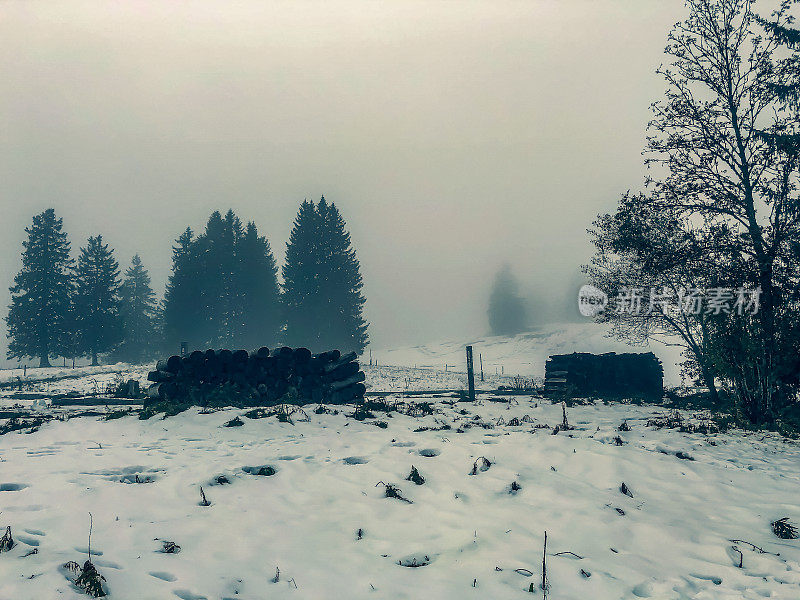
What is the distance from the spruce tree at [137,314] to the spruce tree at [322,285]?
19.6 m

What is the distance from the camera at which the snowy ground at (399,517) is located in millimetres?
3340

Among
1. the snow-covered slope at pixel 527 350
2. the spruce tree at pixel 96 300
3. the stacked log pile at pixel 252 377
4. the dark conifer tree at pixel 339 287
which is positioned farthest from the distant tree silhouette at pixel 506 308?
the stacked log pile at pixel 252 377

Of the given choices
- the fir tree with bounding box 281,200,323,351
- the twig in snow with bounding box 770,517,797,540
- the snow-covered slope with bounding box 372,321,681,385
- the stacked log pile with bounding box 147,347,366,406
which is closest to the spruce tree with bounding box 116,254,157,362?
the fir tree with bounding box 281,200,323,351

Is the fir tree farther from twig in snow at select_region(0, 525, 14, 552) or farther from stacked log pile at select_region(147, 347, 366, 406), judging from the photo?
twig in snow at select_region(0, 525, 14, 552)

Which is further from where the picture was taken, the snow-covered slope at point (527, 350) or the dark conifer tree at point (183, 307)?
the snow-covered slope at point (527, 350)

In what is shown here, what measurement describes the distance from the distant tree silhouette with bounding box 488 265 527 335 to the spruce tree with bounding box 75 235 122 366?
64.1 metres

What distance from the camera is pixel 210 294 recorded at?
46.7 metres

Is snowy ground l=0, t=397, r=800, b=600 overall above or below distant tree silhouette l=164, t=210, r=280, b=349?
below

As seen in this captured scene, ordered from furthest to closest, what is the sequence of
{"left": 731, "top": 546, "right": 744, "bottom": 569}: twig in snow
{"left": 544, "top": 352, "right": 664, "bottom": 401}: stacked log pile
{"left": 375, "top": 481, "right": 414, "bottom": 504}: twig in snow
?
{"left": 544, "top": 352, "right": 664, "bottom": 401}: stacked log pile
{"left": 375, "top": 481, "right": 414, "bottom": 504}: twig in snow
{"left": 731, "top": 546, "right": 744, "bottom": 569}: twig in snow

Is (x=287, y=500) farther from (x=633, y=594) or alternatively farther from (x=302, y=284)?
(x=302, y=284)

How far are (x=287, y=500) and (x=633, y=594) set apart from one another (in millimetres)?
3215

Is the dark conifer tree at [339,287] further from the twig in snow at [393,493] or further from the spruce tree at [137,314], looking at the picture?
the twig in snow at [393,493]

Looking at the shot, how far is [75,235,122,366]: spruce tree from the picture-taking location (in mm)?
44281

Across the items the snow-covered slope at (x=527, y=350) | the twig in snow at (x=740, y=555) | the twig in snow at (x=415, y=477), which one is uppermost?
the twig in snow at (x=415, y=477)
